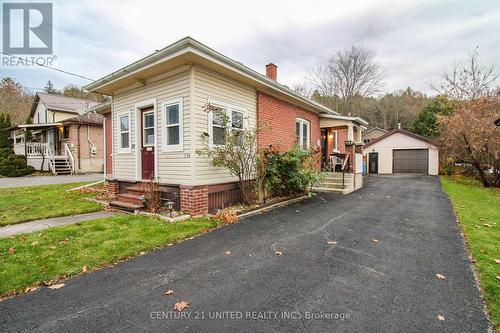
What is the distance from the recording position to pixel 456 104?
18.7m

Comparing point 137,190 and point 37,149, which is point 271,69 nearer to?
point 137,190

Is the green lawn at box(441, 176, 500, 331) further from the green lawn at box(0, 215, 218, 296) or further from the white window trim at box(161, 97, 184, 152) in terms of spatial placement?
the white window trim at box(161, 97, 184, 152)

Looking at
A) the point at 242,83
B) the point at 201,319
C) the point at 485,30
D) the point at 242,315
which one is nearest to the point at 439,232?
the point at 242,315

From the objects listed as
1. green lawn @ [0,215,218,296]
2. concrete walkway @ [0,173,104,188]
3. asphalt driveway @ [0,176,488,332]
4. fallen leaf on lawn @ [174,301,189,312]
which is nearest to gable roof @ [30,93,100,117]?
concrete walkway @ [0,173,104,188]

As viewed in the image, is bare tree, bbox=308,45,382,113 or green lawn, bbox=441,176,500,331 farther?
bare tree, bbox=308,45,382,113

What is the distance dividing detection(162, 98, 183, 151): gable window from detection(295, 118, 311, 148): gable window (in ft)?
19.3

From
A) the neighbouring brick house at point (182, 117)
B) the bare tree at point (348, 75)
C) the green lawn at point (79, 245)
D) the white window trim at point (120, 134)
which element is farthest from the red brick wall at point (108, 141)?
the bare tree at point (348, 75)

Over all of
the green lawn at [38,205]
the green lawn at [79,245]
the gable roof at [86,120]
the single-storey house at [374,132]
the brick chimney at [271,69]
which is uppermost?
the brick chimney at [271,69]

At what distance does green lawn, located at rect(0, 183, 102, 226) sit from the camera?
6248 millimetres

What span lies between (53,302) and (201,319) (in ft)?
5.61

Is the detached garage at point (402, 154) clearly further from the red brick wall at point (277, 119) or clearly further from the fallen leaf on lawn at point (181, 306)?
the fallen leaf on lawn at point (181, 306)

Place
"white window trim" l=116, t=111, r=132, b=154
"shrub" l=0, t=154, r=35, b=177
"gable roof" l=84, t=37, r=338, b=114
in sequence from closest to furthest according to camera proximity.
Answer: "gable roof" l=84, t=37, r=338, b=114
"white window trim" l=116, t=111, r=132, b=154
"shrub" l=0, t=154, r=35, b=177

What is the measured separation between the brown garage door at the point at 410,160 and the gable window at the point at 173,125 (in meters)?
21.9

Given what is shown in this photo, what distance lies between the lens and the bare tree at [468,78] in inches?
742
